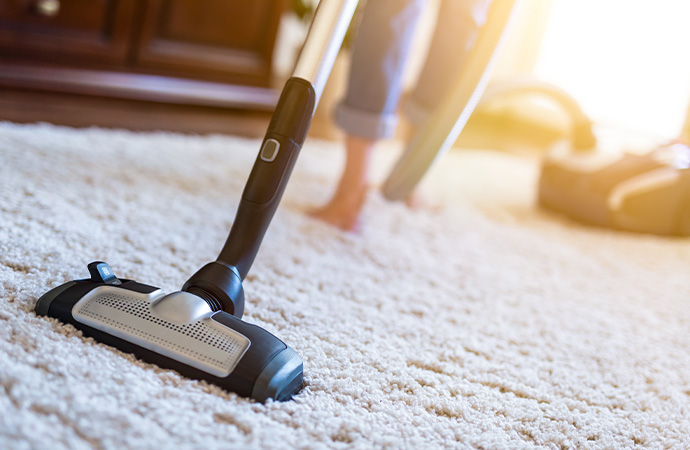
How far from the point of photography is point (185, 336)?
572 mm

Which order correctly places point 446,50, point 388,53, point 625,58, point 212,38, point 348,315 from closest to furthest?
1. point 348,315
2. point 388,53
3. point 446,50
4. point 212,38
5. point 625,58

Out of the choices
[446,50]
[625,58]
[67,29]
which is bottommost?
[67,29]

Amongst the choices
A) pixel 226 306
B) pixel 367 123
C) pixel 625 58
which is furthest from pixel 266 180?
pixel 625 58

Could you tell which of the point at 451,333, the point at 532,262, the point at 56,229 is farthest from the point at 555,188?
the point at 56,229

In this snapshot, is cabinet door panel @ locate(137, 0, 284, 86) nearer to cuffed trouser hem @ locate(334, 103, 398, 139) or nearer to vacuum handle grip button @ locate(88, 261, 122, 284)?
cuffed trouser hem @ locate(334, 103, 398, 139)

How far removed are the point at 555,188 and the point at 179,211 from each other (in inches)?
33.6

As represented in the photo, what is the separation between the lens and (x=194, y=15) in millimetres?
1632

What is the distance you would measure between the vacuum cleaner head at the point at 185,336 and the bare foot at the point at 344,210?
1.75ft

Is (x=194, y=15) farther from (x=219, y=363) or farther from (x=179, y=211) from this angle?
(x=219, y=363)

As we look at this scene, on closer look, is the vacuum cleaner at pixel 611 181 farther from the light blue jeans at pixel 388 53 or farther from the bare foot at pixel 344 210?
the bare foot at pixel 344 210

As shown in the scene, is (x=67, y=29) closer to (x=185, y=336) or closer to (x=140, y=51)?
(x=140, y=51)

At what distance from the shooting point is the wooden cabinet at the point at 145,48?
1.40m

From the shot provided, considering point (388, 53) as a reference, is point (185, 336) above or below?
below

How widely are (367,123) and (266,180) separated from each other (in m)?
0.46
